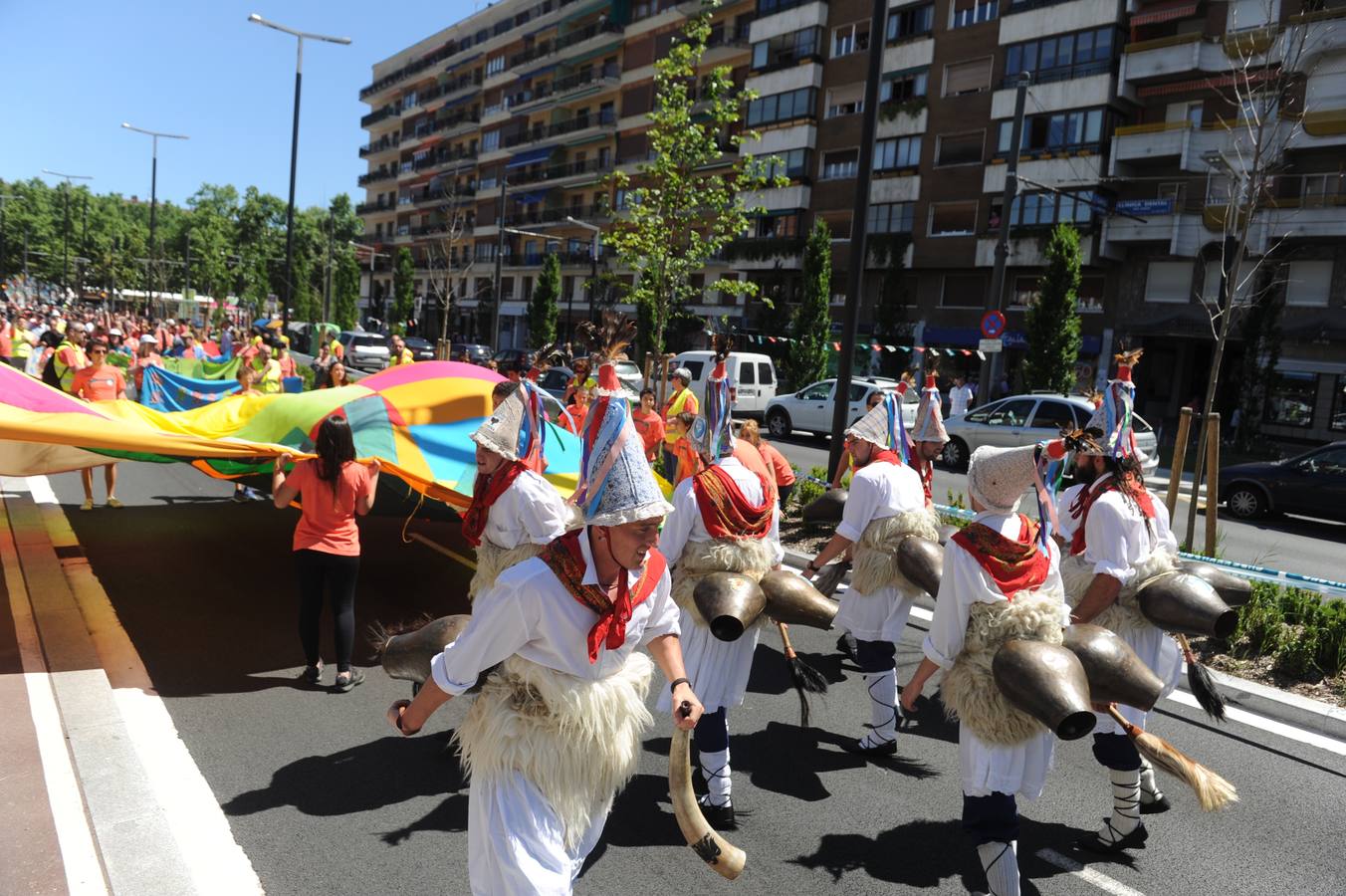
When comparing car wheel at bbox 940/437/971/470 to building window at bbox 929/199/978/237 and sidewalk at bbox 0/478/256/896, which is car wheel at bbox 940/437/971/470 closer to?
sidewalk at bbox 0/478/256/896

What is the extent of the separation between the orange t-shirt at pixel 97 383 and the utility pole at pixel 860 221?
8.50 metres

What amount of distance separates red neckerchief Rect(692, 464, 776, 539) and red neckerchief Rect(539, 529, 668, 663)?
1.89 m

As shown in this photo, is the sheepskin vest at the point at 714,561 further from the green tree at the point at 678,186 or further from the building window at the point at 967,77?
the building window at the point at 967,77

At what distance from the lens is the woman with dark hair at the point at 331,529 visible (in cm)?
571

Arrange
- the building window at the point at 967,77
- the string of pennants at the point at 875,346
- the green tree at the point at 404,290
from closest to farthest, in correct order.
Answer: the string of pennants at the point at 875,346 → the building window at the point at 967,77 → the green tree at the point at 404,290

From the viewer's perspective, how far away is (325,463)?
18.7 feet

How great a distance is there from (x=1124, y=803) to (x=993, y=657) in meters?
1.50

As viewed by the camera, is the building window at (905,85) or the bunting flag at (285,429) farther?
the building window at (905,85)

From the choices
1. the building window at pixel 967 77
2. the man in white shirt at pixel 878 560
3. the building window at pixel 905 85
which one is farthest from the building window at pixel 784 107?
the man in white shirt at pixel 878 560

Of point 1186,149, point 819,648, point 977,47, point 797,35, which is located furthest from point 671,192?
point 797,35

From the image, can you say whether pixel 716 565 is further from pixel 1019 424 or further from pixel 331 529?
pixel 1019 424

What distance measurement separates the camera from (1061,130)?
33.1 m

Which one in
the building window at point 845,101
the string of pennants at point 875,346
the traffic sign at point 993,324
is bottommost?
the string of pennants at point 875,346

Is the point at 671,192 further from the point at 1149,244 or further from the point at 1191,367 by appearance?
the point at 1191,367
